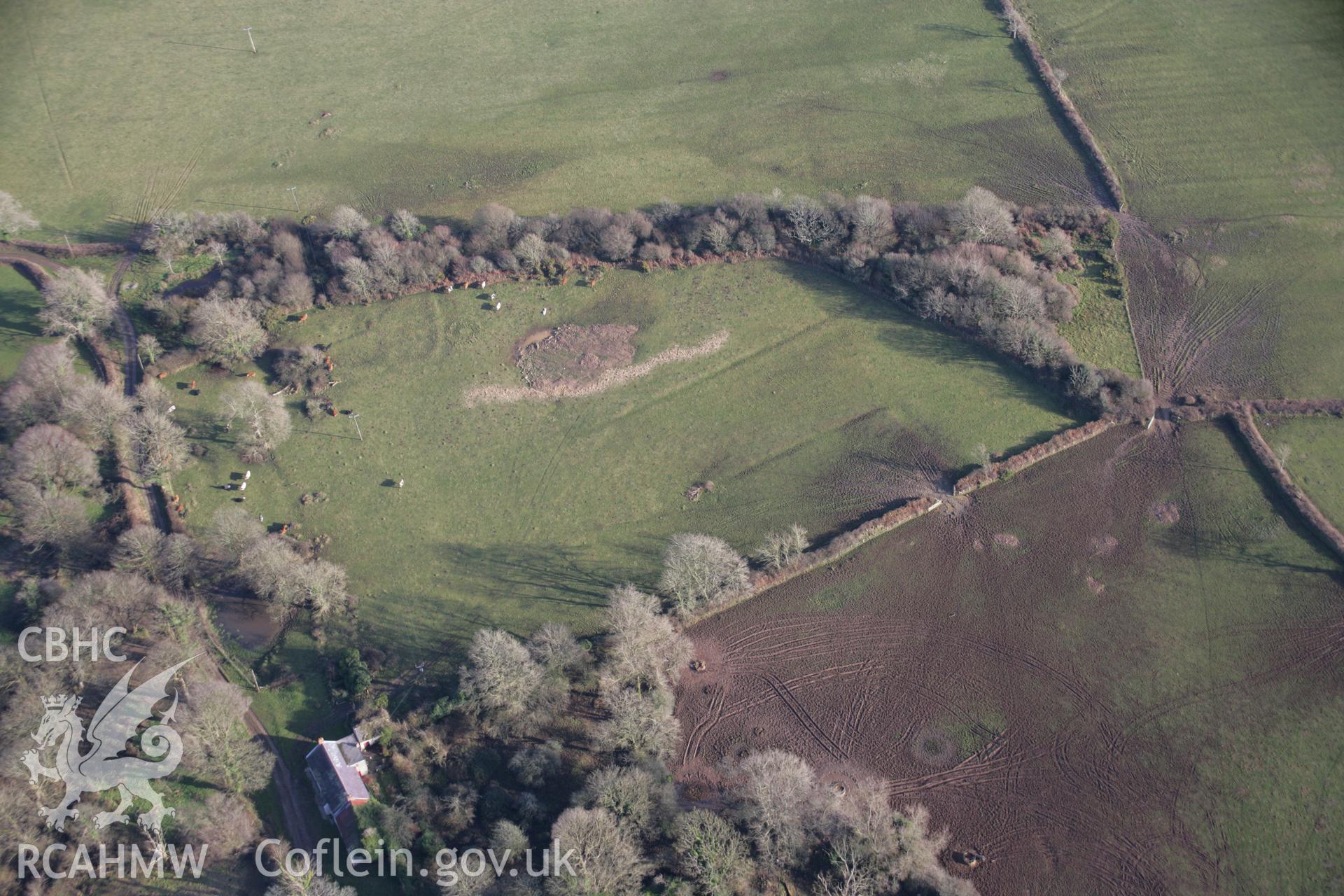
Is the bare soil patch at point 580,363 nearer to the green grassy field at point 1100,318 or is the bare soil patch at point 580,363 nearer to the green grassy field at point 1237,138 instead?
the green grassy field at point 1100,318

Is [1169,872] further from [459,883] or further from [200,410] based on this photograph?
[200,410]

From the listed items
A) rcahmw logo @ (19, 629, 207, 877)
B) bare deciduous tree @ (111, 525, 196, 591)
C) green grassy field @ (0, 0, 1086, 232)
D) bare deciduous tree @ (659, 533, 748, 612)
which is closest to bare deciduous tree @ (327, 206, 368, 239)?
green grassy field @ (0, 0, 1086, 232)

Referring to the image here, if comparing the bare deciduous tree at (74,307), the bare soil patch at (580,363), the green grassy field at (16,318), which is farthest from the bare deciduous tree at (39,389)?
the bare soil patch at (580,363)

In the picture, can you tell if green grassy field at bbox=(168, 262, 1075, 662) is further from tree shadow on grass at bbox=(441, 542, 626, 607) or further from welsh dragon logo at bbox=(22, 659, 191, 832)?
welsh dragon logo at bbox=(22, 659, 191, 832)

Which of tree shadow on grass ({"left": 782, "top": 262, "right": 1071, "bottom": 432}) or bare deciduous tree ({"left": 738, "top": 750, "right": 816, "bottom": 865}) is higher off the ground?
tree shadow on grass ({"left": 782, "top": 262, "right": 1071, "bottom": 432})

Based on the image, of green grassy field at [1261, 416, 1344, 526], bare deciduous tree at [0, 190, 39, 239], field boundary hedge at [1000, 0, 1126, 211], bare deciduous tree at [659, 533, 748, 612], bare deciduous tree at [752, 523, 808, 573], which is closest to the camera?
bare deciduous tree at [659, 533, 748, 612]

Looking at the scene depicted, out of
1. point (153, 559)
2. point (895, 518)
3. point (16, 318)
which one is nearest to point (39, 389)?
point (16, 318)

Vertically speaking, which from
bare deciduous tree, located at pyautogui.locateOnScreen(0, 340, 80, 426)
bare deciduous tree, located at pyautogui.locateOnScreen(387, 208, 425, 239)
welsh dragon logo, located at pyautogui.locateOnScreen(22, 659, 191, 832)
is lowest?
welsh dragon logo, located at pyautogui.locateOnScreen(22, 659, 191, 832)

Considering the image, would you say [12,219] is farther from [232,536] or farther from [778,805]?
[778,805]
